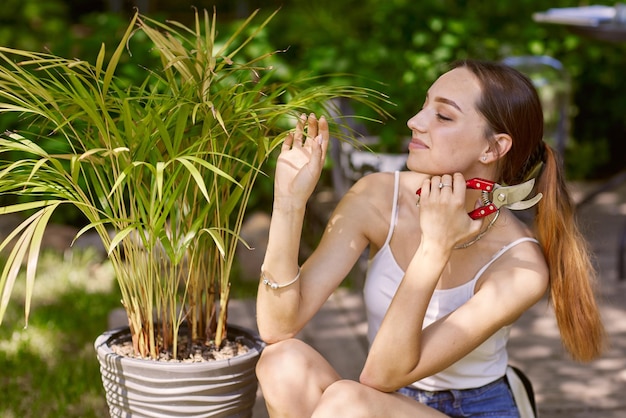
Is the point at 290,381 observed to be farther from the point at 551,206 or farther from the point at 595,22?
the point at 595,22

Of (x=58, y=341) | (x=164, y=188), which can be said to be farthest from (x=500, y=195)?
(x=58, y=341)

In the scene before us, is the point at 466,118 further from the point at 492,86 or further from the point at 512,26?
the point at 512,26

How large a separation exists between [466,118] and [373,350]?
1.81 ft

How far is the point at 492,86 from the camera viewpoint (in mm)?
Result: 2088

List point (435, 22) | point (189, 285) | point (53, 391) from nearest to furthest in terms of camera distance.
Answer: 1. point (189, 285)
2. point (53, 391)
3. point (435, 22)

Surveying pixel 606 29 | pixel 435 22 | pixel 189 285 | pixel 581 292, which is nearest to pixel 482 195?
pixel 581 292

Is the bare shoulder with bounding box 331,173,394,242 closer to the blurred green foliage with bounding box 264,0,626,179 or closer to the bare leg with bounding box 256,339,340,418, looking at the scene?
the bare leg with bounding box 256,339,340,418

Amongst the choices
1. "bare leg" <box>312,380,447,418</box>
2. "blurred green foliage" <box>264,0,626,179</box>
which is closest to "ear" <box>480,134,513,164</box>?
"bare leg" <box>312,380,447,418</box>

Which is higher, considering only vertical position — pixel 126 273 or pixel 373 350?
pixel 126 273

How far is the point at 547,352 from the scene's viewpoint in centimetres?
352

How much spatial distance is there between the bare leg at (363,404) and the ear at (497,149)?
1.85ft

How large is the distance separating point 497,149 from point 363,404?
2.12 ft

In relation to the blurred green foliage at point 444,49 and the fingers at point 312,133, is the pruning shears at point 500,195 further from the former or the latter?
the blurred green foliage at point 444,49

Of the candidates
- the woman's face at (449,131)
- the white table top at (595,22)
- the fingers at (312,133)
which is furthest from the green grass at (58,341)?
the white table top at (595,22)
